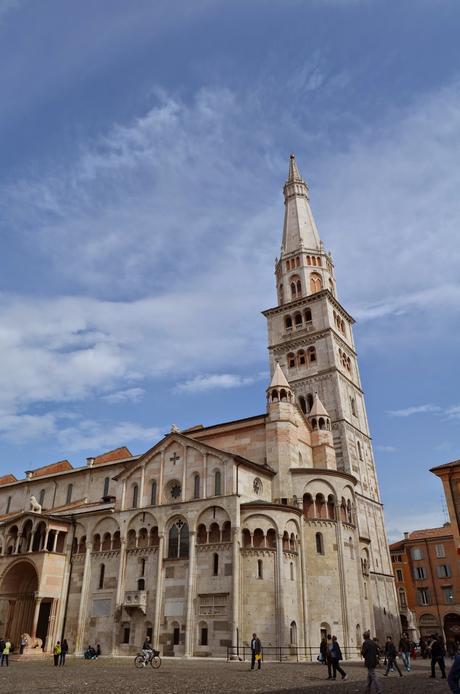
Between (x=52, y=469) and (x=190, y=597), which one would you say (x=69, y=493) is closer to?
(x=52, y=469)

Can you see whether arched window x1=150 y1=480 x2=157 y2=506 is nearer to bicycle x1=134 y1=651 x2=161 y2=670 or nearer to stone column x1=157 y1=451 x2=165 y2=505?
stone column x1=157 y1=451 x2=165 y2=505

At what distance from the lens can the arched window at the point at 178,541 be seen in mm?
34125

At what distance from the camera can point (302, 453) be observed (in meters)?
39.5

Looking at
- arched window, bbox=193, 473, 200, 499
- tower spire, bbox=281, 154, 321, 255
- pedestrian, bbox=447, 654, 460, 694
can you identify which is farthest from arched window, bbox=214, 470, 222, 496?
tower spire, bbox=281, 154, 321, 255

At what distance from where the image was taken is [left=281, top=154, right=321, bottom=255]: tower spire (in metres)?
59.8

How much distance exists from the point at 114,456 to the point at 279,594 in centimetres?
2753

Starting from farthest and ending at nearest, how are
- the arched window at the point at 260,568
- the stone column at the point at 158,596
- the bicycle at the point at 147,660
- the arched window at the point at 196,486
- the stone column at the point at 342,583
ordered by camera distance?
the arched window at the point at 196,486, the stone column at the point at 158,596, the stone column at the point at 342,583, the arched window at the point at 260,568, the bicycle at the point at 147,660

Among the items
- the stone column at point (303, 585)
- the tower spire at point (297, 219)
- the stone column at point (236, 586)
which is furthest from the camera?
the tower spire at point (297, 219)

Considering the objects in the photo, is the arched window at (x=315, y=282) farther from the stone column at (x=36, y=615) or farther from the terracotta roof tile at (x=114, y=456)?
the stone column at (x=36, y=615)

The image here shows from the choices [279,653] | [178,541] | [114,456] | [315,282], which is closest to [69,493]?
[114,456]

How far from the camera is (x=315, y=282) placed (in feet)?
188

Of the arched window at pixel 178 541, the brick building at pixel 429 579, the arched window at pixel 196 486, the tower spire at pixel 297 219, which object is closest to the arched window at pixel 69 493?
the arched window at pixel 178 541

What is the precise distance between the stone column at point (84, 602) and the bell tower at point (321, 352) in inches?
789

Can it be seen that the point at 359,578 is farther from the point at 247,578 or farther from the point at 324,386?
the point at 324,386
